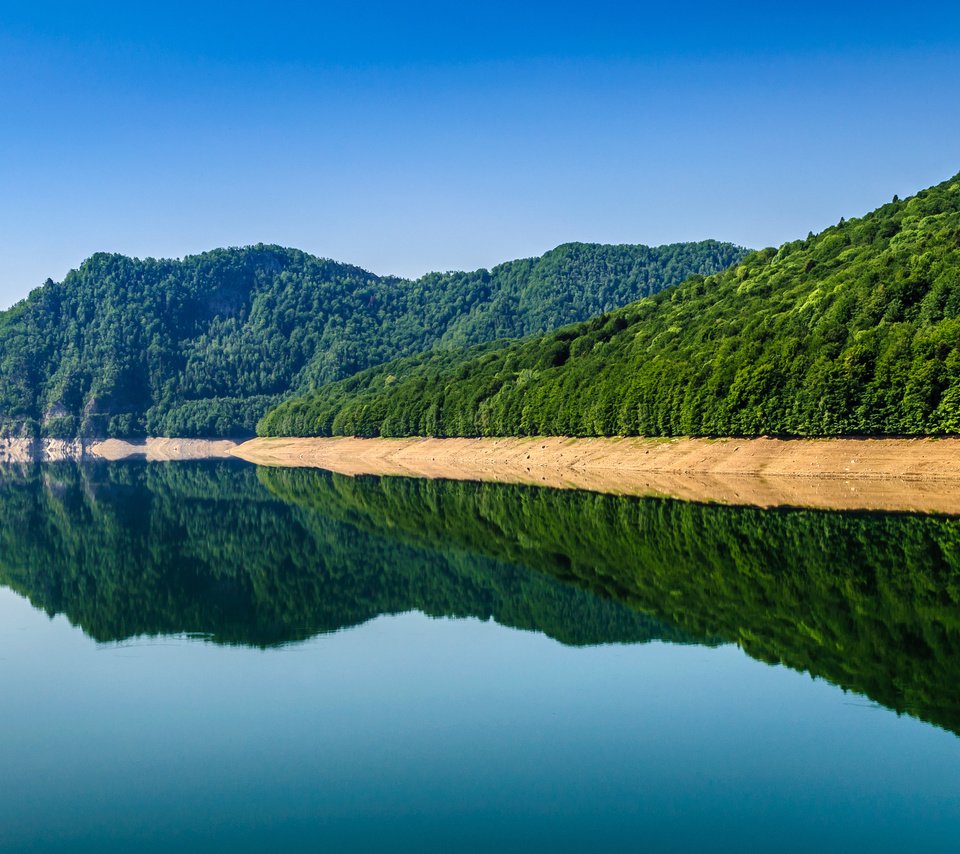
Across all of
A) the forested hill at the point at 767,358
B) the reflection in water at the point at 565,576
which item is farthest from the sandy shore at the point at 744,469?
the reflection in water at the point at 565,576

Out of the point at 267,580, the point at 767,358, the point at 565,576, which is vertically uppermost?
the point at 767,358

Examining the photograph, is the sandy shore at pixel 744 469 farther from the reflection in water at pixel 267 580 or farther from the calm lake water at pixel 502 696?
the reflection in water at pixel 267 580

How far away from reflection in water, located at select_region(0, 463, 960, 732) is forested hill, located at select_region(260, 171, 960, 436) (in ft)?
73.0

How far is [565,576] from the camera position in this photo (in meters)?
40.9

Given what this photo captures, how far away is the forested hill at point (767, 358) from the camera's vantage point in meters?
77.1

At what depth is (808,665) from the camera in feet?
84.0

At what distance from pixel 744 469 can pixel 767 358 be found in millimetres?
12132

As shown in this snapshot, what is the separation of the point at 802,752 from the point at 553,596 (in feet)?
58.2

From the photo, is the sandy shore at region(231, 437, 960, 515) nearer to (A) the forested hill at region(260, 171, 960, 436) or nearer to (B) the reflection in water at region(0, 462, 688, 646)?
(A) the forested hill at region(260, 171, 960, 436)

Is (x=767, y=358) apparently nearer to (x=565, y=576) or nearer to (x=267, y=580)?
(x=565, y=576)

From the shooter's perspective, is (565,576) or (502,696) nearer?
(502,696)

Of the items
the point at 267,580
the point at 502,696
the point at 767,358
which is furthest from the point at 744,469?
the point at 502,696

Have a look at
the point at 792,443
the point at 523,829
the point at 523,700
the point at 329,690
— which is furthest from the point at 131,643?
the point at 792,443

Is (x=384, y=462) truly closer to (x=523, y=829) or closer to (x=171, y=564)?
(x=171, y=564)
